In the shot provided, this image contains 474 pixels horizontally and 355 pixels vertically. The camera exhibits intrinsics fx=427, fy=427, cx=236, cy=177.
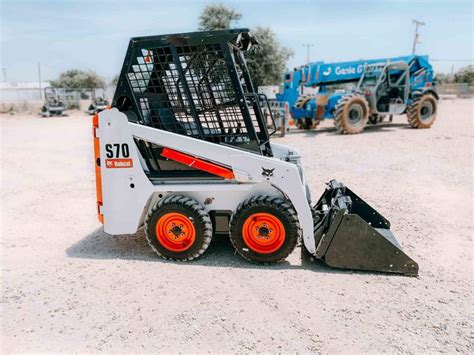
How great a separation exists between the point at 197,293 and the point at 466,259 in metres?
2.92

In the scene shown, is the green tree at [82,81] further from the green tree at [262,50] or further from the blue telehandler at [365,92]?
the blue telehandler at [365,92]

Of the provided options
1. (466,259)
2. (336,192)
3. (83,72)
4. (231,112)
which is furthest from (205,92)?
(83,72)

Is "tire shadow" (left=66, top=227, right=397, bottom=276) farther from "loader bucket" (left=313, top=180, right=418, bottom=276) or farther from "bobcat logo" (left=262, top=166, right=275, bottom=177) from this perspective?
"bobcat logo" (left=262, top=166, right=275, bottom=177)

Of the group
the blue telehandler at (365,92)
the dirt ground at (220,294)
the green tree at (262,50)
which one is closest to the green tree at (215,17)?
the green tree at (262,50)

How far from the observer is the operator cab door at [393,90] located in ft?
50.7

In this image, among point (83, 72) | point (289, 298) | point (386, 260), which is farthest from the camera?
point (83, 72)

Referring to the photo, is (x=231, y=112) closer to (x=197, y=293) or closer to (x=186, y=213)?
(x=186, y=213)

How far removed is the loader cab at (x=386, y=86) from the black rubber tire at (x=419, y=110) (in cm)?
40

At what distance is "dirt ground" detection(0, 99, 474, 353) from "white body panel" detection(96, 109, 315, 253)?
19.7 inches

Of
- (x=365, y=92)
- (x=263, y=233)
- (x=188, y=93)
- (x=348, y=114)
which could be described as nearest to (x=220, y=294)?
(x=263, y=233)

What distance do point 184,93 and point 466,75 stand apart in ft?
183

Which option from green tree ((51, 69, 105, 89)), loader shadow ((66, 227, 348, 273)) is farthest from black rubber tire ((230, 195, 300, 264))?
green tree ((51, 69, 105, 89))

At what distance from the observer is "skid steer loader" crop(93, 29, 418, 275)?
4129 millimetres

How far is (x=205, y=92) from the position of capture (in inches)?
175
